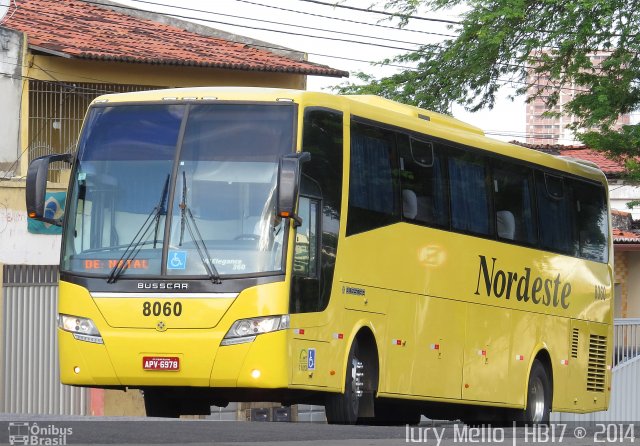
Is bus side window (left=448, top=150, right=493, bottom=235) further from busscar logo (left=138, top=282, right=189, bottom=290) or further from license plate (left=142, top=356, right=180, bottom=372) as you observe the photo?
license plate (left=142, top=356, right=180, bottom=372)

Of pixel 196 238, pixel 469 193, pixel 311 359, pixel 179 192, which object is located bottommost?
pixel 311 359

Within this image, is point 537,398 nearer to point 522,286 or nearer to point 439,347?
point 522,286

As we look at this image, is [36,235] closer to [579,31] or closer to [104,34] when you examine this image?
[104,34]

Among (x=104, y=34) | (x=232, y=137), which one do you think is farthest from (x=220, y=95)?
(x=104, y=34)

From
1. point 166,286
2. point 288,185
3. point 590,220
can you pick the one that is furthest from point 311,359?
point 590,220

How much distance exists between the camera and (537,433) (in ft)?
46.3

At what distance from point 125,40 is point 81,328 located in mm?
14351

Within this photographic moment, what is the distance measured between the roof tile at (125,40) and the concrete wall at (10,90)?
0.53 meters

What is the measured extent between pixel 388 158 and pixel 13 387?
11.0 m

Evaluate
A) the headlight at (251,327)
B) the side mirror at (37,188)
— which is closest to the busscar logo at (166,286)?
the headlight at (251,327)

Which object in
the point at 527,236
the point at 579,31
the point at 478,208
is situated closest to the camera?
the point at 478,208

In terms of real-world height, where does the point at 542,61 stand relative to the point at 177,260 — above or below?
above

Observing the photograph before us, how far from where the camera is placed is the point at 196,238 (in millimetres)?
14453

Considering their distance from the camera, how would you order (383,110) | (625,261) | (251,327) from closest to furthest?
1. (251,327)
2. (383,110)
3. (625,261)
